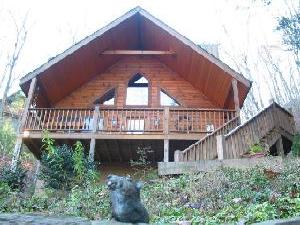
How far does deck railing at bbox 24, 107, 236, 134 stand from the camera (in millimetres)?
14094

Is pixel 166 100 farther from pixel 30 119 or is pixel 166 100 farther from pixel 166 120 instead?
pixel 30 119

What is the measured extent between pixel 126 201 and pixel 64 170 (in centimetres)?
674

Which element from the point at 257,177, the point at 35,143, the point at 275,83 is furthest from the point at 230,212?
the point at 275,83

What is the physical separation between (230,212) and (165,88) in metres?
10.7

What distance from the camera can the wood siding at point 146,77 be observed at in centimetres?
1659

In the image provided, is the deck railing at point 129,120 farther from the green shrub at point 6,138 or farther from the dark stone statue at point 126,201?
the green shrub at point 6,138

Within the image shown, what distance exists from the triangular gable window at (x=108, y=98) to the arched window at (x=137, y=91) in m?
0.59

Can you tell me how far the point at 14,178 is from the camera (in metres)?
11.1

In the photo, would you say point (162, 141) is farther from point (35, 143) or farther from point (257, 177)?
point (257, 177)

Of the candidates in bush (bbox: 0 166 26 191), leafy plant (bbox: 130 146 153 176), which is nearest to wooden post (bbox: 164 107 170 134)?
leafy plant (bbox: 130 146 153 176)

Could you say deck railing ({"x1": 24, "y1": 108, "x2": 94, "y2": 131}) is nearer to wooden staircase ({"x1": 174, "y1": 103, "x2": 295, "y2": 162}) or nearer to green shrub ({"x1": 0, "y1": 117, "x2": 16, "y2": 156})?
wooden staircase ({"x1": 174, "y1": 103, "x2": 295, "y2": 162})

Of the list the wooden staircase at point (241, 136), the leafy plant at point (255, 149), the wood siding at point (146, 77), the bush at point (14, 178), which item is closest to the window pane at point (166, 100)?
the wood siding at point (146, 77)

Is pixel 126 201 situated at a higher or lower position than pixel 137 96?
lower

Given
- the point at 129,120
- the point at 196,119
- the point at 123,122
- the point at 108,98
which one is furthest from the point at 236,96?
the point at 108,98
